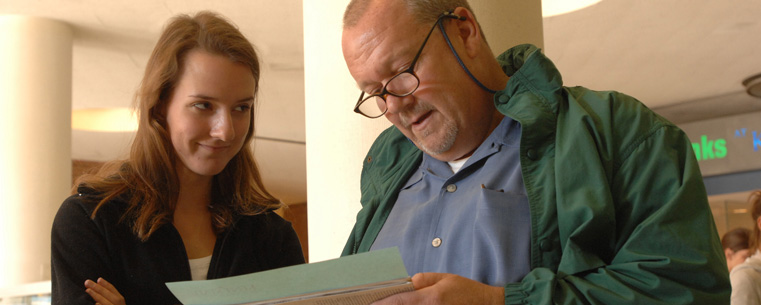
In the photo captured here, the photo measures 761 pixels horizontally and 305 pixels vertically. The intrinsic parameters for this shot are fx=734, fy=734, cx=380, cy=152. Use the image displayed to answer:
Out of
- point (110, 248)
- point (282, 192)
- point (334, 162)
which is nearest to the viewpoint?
point (110, 248)

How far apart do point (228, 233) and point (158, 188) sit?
216 millimetres

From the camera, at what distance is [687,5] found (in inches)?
228

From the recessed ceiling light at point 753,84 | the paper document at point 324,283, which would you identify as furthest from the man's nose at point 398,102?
the recessed ceiling light at point 753,84

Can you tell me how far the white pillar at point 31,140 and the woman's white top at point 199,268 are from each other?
3953 mm

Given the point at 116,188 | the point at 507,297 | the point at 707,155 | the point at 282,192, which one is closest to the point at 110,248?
the point at 116,188

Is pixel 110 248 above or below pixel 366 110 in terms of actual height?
below

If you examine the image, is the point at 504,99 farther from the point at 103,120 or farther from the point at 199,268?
the point at 103,120

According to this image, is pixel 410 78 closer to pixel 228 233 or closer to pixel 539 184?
pixel 539 184

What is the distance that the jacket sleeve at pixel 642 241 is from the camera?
3.99ft

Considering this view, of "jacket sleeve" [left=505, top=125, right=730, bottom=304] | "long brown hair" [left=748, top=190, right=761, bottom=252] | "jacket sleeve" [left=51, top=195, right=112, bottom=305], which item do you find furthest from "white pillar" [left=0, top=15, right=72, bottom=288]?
"jacket sleeve" [left=505, top=125, right=730, bottom=304]

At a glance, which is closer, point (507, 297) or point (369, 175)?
point (507, 297)

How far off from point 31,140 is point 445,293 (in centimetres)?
501

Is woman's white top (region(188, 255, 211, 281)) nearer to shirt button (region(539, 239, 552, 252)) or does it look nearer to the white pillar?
shirt button (region(539, 239, 552, 252))

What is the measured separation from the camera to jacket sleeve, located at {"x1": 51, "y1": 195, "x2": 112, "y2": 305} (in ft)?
5.69
